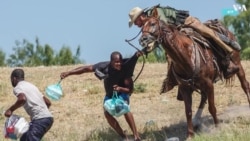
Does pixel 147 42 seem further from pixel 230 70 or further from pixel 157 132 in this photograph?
pixel 230 70

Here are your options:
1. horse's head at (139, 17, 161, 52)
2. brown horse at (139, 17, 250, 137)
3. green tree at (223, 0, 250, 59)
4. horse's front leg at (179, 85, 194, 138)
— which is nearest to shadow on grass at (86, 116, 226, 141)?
horse's front leg at (179, 85, 194, 138)

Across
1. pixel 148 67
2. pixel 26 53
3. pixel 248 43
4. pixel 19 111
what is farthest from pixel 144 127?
pixel 26 53

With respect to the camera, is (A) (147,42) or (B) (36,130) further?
(A) (147,42)

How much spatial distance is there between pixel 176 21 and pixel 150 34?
1580 mm

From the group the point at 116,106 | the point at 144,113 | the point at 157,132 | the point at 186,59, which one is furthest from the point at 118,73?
the point at 144,113

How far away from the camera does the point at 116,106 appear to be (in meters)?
12.1

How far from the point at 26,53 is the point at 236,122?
1764 inches

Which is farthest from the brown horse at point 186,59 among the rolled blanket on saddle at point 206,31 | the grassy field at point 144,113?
the grassy field at point 144,113

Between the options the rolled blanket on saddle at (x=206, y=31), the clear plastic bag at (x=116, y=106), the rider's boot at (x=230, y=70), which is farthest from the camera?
the rider's boot at (x=230, y=70)

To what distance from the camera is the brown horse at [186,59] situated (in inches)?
464

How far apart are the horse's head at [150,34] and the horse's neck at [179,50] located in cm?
26

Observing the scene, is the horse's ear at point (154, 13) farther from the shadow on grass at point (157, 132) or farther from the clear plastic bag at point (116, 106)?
the shadow on grass at point (157, 132)

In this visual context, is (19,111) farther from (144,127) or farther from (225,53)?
(225,53)

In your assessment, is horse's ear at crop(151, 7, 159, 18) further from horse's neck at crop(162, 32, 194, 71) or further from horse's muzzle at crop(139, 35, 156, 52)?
horse's muzzle at crop(139, 35, 156, 52)
